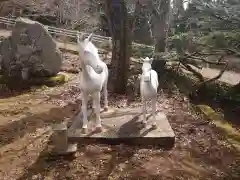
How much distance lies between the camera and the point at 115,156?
504 centimetres

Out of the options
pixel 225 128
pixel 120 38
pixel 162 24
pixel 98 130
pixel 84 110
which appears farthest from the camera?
pixel 162 24

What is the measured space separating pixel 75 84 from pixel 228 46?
530 centimetres

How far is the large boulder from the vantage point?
970cm

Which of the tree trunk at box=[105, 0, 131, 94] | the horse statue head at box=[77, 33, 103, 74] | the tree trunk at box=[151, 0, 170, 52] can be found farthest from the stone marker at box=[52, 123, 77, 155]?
the tree trunk at box=[151, 0, 170, 52]

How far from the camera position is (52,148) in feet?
16.7

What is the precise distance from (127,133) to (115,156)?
57cm

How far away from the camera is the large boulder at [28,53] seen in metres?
9.70

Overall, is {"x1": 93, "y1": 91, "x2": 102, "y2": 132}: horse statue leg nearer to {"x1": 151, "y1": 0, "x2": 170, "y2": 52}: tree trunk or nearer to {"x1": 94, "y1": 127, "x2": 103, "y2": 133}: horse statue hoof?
{"x1": 94, "y1": 127, "x2": 103, "y2": 133}: horse statue hoof

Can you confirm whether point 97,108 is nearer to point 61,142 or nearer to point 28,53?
point 61,142

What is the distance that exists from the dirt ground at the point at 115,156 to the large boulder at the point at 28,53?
271 cm

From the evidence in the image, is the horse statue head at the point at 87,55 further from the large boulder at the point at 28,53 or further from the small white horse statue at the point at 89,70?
the large boulder at the point at 28,53

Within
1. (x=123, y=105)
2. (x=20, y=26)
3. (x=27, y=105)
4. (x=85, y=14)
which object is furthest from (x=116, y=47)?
(x=85, y=14)

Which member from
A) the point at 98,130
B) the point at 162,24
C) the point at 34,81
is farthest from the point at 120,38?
the point at 98,130

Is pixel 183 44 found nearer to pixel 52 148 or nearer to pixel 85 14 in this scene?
pixel 52 148
